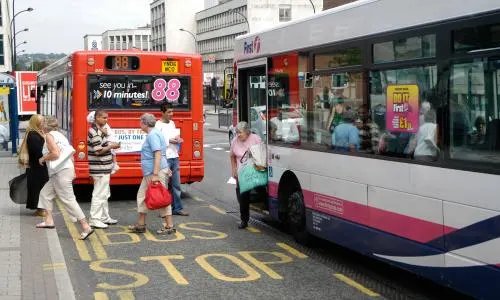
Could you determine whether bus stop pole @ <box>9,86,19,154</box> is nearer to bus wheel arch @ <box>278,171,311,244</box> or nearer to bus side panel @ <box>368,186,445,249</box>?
bus wheel arch @ <box>278,171,311,244</box>

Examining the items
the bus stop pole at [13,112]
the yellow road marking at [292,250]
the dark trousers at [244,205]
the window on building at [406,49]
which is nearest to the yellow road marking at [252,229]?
the dark trousers at [244,205]

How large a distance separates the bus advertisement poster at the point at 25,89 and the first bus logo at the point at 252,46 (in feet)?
97.9

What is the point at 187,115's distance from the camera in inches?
517

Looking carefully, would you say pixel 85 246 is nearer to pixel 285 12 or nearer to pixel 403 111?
pixel 403 111

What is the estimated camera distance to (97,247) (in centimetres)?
884

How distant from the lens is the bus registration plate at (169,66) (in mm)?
13023

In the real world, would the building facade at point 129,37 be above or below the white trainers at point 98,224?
above

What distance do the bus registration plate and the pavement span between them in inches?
143

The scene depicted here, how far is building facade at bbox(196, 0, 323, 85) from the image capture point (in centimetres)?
10019

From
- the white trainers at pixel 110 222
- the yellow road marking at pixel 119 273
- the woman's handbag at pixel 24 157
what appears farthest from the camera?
the woman's handbag at pixel 24 157

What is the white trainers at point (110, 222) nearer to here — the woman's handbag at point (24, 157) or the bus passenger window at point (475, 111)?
the woman's handbag at point (24, 157)

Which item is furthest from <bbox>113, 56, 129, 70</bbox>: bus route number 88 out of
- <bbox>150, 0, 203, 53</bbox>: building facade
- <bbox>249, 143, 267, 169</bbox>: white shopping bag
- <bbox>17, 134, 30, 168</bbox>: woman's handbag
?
<bbox>150, 0, 203, 53</bbox>: building facade

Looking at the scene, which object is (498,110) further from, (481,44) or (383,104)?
(383,104)

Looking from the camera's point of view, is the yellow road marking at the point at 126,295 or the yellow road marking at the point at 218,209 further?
the yellow road marking at the point at 218,209
